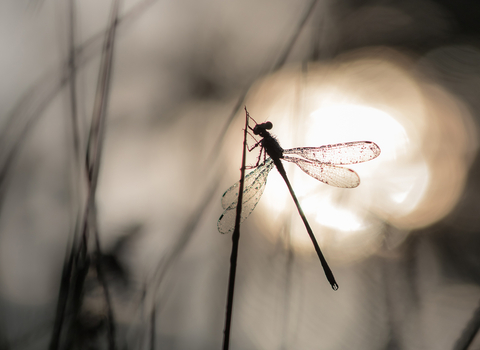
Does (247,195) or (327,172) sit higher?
(327,172)

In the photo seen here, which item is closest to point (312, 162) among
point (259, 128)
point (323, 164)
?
point (323, 164)

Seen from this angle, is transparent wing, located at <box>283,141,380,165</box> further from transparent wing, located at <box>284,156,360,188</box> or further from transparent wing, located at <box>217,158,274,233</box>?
transparent wing, located at <box>217,158,274,233</box>

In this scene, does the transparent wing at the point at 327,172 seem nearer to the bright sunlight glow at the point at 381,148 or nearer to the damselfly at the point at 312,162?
the damselfly at the point at 312,162

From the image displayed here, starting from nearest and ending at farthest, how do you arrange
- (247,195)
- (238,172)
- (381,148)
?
(247,195)
(238,172)
(381,148)

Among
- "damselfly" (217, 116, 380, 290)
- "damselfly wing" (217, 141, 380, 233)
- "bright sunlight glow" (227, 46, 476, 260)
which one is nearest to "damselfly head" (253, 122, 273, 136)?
"damselfly" (217, 116, 380, 290)

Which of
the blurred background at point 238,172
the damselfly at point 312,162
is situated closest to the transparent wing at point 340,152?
the damselfly at point 312,162

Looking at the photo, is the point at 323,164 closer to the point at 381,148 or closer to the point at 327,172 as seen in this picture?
the point at 327,172

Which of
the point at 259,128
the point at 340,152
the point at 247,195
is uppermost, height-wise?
the point at 259,128

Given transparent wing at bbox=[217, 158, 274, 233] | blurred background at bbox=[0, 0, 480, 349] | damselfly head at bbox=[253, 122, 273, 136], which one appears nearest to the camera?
transparent wing at bbox=[217, 158, 274, 233]

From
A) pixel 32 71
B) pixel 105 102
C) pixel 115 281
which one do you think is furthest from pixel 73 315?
pixel 32 71
